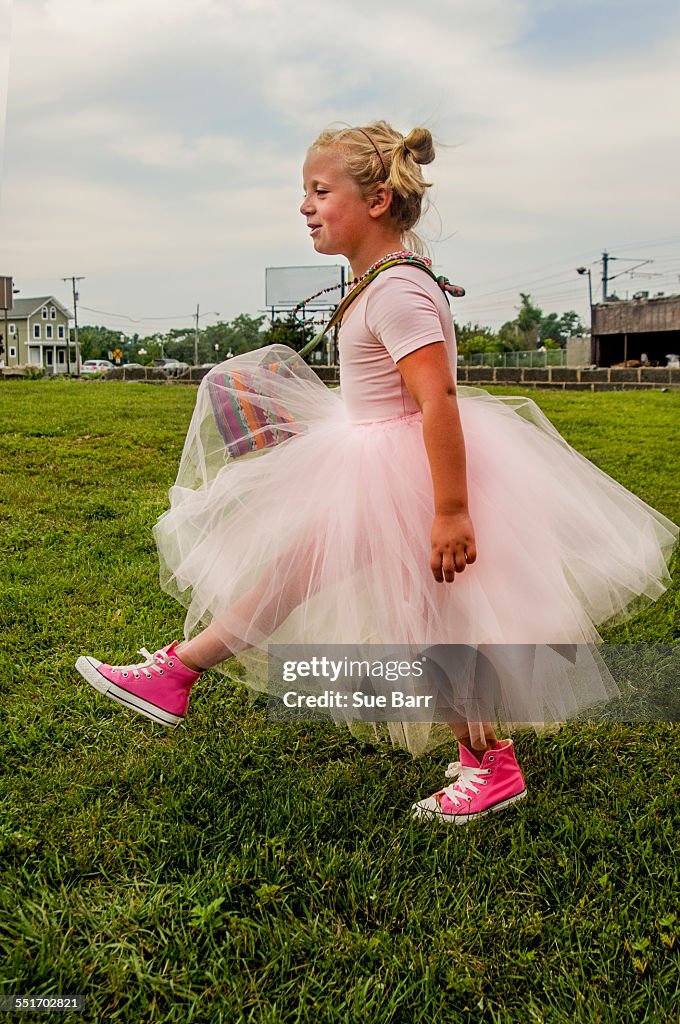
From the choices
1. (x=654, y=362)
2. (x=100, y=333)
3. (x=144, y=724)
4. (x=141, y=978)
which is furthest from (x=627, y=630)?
(x=100, y=333)

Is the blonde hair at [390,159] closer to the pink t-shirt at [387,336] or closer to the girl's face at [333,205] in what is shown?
the girl's face at [333,205]

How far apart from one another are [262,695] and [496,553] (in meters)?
1.02

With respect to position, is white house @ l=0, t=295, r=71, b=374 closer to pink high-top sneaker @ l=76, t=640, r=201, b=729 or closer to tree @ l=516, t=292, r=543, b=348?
tree @ l=516, t=292, r=543, b=348

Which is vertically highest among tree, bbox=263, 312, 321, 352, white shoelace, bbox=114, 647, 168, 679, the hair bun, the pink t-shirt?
the hair bun

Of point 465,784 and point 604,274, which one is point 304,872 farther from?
point 604,274

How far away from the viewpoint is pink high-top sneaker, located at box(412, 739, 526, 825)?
2.06m

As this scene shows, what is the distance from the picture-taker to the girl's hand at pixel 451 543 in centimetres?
188

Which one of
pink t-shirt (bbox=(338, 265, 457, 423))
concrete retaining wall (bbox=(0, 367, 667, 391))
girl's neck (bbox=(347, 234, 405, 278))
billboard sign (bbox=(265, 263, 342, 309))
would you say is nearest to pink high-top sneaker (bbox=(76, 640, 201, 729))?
pink t-shirt (bbox=(338, 265, 457, 423))

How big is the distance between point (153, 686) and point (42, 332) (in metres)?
74.3

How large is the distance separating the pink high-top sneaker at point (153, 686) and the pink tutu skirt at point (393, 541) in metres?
0.14

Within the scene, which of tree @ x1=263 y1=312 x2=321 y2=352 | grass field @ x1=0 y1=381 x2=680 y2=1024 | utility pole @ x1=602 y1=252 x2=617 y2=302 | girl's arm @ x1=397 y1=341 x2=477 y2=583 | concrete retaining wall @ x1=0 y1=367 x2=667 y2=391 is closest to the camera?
grass field @ x1=0 y1=381 x2=680 y2=1024

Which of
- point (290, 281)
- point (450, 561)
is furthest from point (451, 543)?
point (290, 281)

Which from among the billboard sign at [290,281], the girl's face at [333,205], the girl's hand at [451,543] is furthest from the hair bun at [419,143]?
the billboard sign at [290,281]

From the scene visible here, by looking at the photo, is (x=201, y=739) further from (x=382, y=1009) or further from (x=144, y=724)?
(x=382, y=1009)
